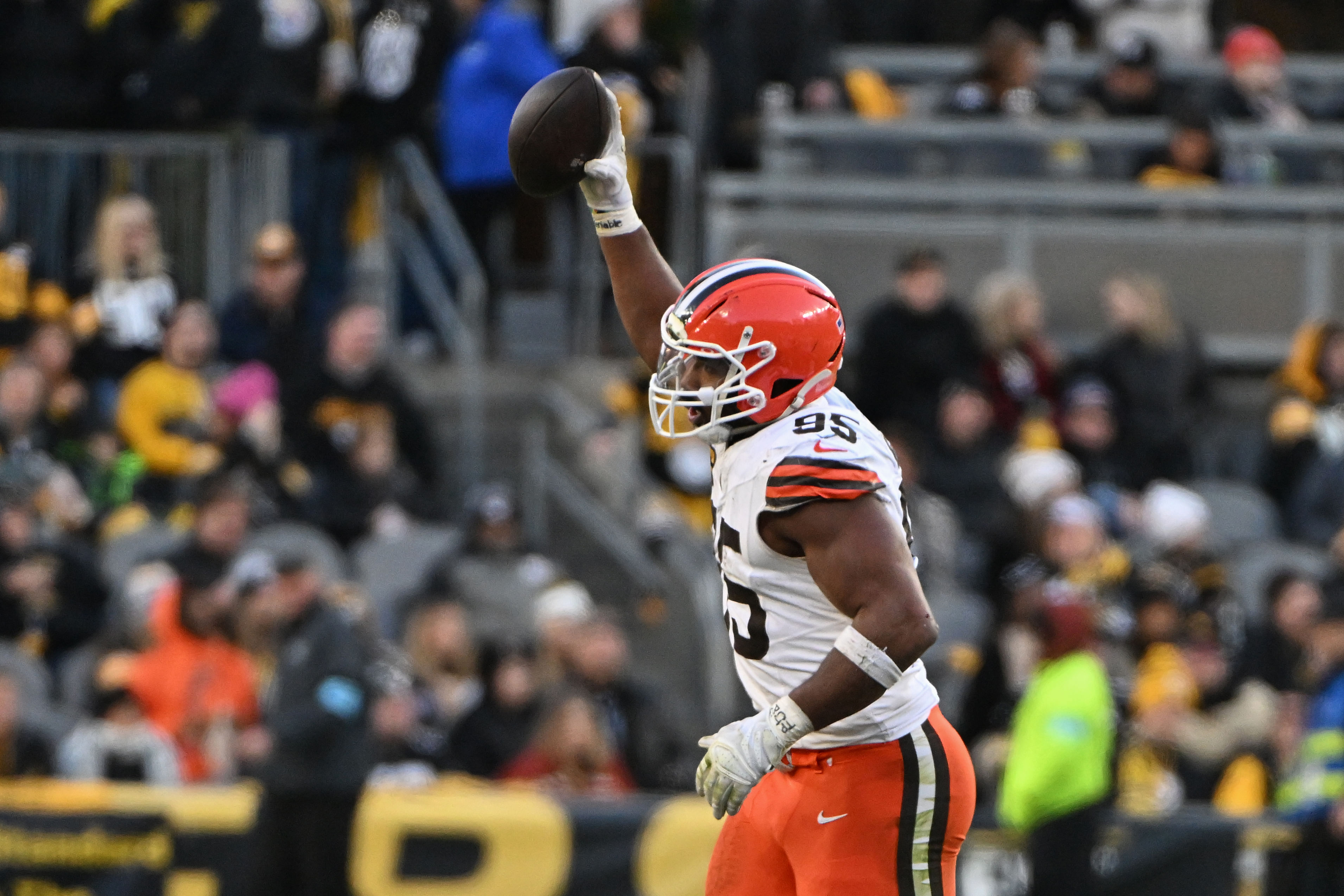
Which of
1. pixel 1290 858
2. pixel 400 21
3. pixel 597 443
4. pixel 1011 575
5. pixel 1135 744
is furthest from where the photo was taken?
pixel 400 21

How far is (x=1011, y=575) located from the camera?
1019 centimetres

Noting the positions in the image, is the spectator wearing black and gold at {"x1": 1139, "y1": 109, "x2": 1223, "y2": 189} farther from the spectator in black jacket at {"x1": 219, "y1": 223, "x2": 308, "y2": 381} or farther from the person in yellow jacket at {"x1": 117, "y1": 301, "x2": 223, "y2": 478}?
the person in yellow jacket at {"x1": 117, "y1": 301, "x2": 223, "y2": 478}

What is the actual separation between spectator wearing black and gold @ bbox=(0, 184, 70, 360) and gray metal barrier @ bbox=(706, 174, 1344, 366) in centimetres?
340

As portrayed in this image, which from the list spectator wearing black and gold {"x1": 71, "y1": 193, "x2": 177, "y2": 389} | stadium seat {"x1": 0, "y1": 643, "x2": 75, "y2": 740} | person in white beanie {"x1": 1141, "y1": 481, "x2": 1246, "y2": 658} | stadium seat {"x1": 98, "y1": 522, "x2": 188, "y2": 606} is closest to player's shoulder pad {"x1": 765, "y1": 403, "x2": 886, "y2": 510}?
stadium seat {"x1": 0, "y1": 643, "x2": 75, "y2": 740}

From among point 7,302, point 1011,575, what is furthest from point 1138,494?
point 7,302

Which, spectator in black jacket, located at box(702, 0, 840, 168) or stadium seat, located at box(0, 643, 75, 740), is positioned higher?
spectator in black jacket, located at box(702, 0, 840, 168)

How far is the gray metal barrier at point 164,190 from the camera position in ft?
37.3

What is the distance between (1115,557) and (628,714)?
8.05ft

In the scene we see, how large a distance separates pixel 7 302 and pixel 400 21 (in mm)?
2616

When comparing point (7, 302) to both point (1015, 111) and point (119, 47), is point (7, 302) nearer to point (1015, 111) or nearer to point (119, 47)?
point (119, 47)

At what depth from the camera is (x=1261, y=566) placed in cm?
1096

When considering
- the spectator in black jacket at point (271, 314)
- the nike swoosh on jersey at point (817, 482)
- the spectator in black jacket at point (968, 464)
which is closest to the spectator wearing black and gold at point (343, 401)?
the spectator in black jacket at point (271, 314)

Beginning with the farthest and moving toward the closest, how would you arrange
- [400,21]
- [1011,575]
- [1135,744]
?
[400,21] → [1011,575] → [1135,744]

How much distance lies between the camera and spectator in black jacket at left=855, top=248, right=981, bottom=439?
11.1 m
